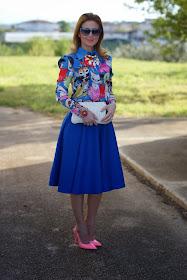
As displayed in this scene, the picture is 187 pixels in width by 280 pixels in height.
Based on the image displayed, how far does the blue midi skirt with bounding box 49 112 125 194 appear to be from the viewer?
389 cm

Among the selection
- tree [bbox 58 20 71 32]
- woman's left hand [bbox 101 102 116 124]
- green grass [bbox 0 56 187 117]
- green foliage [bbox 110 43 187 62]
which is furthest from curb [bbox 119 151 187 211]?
tree [bbox 58 20 71 32]

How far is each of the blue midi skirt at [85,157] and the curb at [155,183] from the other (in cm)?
176

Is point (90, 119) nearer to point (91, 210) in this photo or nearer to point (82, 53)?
point (82, 53)

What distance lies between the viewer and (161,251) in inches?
162

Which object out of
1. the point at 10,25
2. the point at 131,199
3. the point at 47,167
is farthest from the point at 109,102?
the point at 10,25

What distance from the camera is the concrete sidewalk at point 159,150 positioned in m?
6.19

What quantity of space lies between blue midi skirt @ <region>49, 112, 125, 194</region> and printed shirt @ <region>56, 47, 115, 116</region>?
194mm

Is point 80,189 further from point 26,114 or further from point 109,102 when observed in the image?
point 26,114

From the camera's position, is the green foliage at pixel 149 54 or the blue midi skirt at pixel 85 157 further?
the green foliage at pixel 149 54

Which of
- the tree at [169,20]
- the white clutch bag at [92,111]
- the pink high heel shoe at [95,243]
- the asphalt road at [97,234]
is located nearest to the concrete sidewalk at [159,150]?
the asphalt road at [97,234]

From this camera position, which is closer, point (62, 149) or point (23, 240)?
point (62, 149)

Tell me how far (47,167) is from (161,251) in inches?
138

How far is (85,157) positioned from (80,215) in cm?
55

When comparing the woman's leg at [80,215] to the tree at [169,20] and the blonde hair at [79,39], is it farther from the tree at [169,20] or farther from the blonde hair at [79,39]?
the tree at [169,20]
